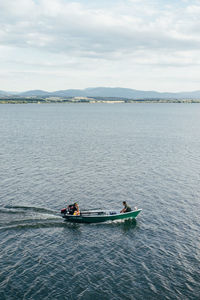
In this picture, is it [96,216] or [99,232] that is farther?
[96,216]

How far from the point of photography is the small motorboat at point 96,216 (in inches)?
1740

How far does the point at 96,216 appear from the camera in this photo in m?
43.9

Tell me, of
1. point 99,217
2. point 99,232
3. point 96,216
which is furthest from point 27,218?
point 99,232

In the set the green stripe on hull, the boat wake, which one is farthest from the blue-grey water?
the green stripe on hull

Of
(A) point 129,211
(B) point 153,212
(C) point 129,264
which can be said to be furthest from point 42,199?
(C) point 129,264

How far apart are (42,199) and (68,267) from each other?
2031 centimetres

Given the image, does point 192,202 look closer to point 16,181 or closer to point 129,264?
point 129,264

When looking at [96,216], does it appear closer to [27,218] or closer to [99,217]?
[99,217]

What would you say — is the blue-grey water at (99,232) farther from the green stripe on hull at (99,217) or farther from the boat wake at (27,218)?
the green stripe on hull at (99,217)

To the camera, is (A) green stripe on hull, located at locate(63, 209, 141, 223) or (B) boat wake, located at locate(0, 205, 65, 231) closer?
(B) boat wake, located at locate(0, 205, 65, 231)

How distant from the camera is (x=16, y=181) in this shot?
60375mm

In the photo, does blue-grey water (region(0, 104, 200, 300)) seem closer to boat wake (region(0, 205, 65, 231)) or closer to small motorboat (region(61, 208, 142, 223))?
boat wake (region(0, 205, 65, 231))

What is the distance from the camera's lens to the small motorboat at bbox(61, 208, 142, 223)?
4419 cm

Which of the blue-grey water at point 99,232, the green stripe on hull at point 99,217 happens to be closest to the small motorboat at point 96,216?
the green stripe on hull at point 99,217
